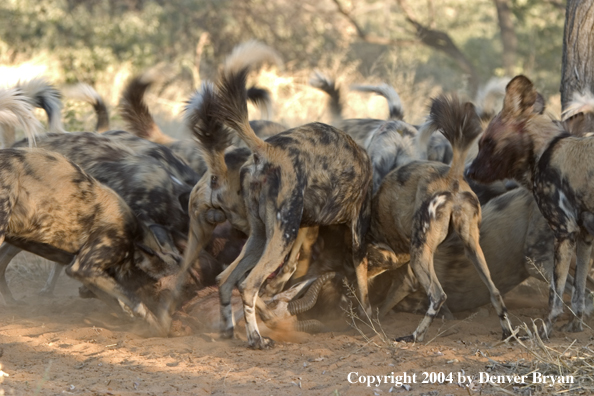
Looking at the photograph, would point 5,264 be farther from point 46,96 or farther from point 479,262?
point 479,262

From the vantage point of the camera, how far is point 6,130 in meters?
5.16

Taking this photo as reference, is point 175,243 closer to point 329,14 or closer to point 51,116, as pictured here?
point 51,116

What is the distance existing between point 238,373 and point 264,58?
69.6 inches

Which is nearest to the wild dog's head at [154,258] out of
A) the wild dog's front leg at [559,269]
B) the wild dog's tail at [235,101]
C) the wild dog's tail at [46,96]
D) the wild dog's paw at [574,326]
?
the wild dog's tail at [235,101]

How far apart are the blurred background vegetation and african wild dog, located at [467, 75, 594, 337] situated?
22.8 ft

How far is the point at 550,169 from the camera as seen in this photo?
3.77 metres

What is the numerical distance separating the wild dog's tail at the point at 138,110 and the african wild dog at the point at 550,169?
284cm

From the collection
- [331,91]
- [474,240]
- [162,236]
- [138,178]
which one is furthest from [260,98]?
[474,240]

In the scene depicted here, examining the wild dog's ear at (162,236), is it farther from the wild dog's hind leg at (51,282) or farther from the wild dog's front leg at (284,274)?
the wild dog's hind leg at (51,282)

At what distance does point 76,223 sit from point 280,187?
1275 mm

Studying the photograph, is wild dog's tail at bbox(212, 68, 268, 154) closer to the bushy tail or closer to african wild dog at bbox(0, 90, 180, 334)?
african wild dog at bbox(0, 90, 180, 334)

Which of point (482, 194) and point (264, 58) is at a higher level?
point (264, 58)

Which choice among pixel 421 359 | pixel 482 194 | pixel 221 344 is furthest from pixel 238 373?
pixel 482 194

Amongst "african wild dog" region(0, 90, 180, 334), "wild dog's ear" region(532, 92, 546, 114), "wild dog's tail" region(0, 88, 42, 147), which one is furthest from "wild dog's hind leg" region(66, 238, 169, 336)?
"wild dog's ear" region(532, 92, 546, 114)
